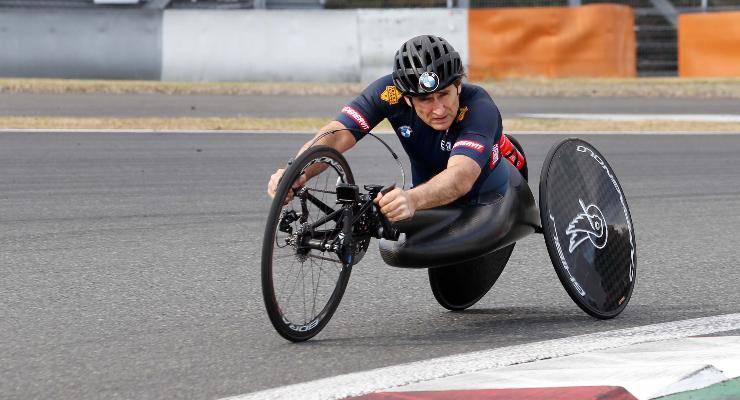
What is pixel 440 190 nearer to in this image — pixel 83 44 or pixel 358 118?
pixel 358 118

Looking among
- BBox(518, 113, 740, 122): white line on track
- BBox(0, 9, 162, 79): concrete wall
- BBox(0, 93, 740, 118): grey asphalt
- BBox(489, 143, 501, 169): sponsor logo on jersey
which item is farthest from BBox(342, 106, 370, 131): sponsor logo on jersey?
BBox(0, 9, 162, 79): concrete wall

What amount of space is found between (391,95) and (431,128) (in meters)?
0.22

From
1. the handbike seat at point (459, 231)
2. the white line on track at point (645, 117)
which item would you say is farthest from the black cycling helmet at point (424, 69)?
the white line on track at point (645, 117)

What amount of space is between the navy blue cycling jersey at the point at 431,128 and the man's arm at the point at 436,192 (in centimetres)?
10

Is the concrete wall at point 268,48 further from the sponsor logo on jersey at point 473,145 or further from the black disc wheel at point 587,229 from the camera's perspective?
the sponsor logo on jersey at point 473,145

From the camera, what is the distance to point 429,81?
5375mm

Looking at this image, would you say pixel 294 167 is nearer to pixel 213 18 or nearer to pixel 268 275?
pixel 268 275

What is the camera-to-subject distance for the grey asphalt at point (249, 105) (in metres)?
17.3

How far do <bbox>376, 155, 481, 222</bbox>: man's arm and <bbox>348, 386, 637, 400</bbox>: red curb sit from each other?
927mm

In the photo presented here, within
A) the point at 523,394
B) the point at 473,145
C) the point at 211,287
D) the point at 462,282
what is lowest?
the point at 211,287

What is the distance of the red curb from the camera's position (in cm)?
440

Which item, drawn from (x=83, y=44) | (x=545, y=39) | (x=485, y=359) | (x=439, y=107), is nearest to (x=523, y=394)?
(x=485, y=359)

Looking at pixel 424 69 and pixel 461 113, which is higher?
pixel 424 69

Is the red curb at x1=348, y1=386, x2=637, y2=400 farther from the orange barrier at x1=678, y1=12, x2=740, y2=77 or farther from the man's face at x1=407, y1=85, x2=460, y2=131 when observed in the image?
the orange barrier at x1=678, y1=12, x2=740, y2=77
